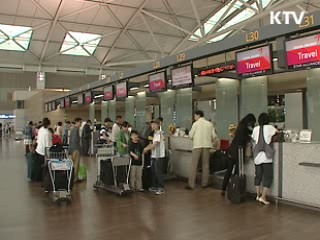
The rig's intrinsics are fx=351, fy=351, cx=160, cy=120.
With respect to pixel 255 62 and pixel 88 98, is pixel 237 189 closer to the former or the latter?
pixel 255 62

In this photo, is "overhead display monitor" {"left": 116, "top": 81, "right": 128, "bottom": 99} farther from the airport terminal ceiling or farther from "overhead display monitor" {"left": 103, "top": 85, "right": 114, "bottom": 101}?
the airport terminal ceiling

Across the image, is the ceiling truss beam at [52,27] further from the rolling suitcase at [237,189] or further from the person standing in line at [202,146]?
the rolling suitcase at [237,189]

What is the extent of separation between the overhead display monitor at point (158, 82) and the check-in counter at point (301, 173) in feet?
13.4

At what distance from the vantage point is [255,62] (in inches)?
261

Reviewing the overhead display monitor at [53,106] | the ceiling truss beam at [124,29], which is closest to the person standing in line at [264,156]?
the ceiling truss beam at [124,29]

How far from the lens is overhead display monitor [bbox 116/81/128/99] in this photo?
1156 centimetres

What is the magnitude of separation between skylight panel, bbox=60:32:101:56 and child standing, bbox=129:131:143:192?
73.0 ft

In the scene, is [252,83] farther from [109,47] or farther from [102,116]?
[109,47]

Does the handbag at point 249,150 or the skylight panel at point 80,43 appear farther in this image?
the skylight panel at point 80,43

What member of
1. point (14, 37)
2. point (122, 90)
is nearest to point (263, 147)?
point (122, 90)

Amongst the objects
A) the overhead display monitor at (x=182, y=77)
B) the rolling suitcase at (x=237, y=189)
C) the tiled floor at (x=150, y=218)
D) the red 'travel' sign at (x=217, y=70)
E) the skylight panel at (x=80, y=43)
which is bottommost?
the tiled floor at (x=150, y=218)

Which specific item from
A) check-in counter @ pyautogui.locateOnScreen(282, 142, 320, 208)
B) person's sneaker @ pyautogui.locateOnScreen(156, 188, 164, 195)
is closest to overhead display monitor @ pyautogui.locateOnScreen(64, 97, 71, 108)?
person's sneaker @ pyautogui.locateOnScreen(156, 188, 164, 195)

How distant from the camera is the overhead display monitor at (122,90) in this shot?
11562mm

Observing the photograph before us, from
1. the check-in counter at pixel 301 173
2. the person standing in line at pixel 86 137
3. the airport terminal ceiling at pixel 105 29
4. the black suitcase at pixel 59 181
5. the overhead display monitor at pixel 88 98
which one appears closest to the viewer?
the check-in counter at pixel 301 173
